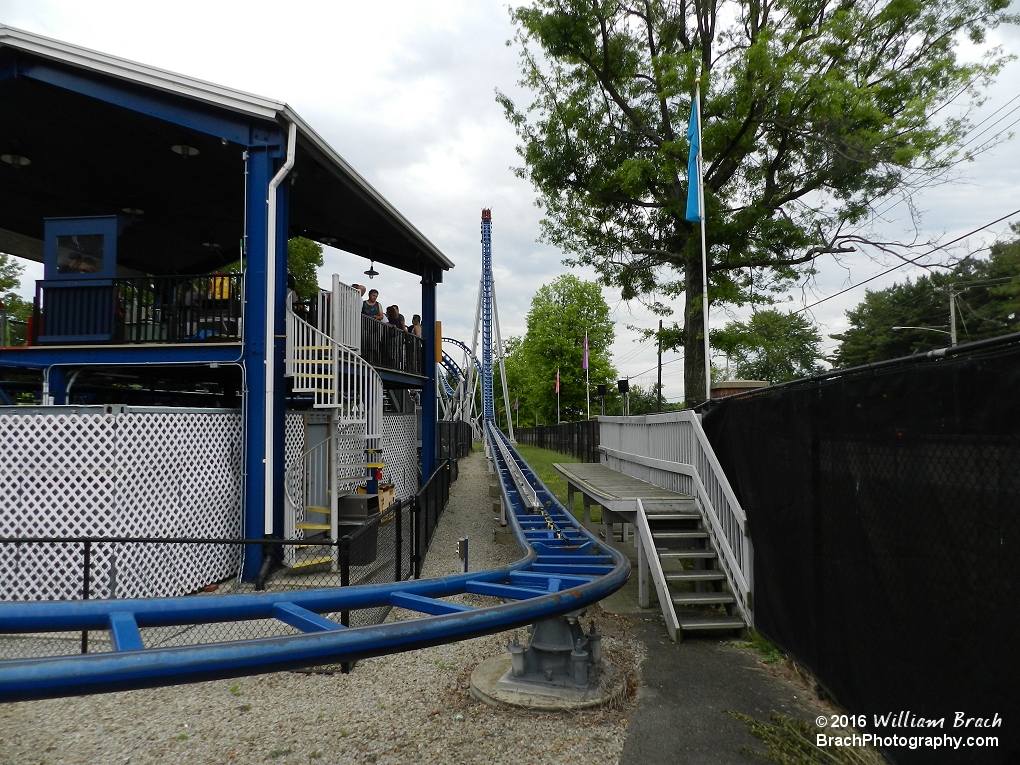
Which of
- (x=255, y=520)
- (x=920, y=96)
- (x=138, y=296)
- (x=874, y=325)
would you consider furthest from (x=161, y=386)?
(x=874, y=325)

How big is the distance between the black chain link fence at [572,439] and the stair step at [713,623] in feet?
41.2

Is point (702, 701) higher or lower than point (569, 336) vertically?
lower

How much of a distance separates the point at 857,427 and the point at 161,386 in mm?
14990

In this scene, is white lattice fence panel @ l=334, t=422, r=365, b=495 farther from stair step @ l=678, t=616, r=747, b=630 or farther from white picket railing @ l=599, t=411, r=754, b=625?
stair step @ l=678, t=616, r=747, b=630

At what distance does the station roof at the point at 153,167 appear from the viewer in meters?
8.66

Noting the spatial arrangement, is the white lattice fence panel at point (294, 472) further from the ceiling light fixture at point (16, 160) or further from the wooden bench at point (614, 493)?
the ceiling light fixture at point (16, 160)

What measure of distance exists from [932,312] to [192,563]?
52.8m

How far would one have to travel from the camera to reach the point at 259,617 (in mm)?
2918

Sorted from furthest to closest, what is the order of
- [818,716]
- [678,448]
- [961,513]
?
[678,448] < [818,716] < [961,513]

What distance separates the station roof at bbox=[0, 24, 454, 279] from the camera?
8656 mm

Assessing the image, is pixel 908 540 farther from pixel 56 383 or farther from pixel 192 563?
pixel 56 383

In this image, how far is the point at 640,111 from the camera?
1587 centimetres

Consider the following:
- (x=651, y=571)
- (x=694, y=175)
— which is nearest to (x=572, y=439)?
(x=694, y=175)

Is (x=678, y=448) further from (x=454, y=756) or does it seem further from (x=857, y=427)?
(x=454, y=756)
